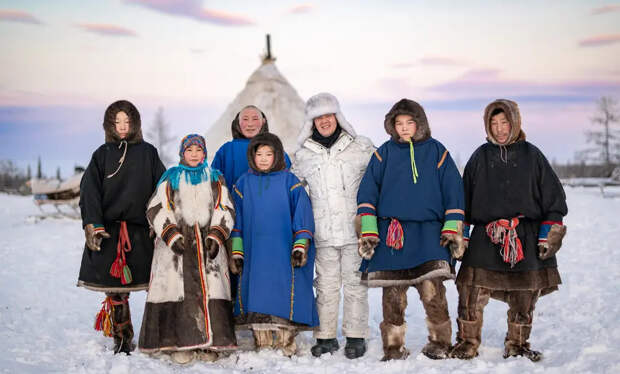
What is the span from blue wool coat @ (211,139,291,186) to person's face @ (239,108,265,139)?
7 cm

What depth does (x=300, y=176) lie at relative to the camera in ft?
12.5

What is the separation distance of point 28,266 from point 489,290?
6115 millimetres

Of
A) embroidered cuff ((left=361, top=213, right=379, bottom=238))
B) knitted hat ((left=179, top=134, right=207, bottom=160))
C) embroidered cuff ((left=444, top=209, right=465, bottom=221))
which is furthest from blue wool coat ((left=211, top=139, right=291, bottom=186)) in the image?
embroidered cuff ((left=444, top=209, right=465, bottom=221))

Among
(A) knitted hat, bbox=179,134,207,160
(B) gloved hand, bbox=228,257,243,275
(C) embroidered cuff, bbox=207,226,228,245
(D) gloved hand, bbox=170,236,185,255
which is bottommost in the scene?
(B) gloved hand, bbox=228,257,243,275

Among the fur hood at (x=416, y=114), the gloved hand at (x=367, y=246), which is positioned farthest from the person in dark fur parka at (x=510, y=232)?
the gloved hand at (x=367, y=246)

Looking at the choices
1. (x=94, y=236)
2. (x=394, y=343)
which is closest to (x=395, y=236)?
(x=394, y=343)

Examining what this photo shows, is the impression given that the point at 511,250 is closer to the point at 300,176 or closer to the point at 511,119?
the point at 511,119

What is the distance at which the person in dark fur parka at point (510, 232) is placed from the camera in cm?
323

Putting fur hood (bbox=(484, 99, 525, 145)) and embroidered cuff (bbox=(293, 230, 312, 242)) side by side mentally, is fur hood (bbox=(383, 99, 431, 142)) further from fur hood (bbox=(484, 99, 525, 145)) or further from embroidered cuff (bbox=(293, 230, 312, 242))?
embroidered cuff (bbox=(293, 230, 312, 242))

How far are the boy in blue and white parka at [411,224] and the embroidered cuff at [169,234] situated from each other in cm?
118

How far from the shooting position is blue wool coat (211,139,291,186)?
404 cm

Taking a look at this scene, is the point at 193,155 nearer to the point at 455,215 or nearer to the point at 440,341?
the point at 455,215

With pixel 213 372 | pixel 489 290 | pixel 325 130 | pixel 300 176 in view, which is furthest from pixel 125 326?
pixel 489 290

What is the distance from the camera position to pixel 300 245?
3430mm
